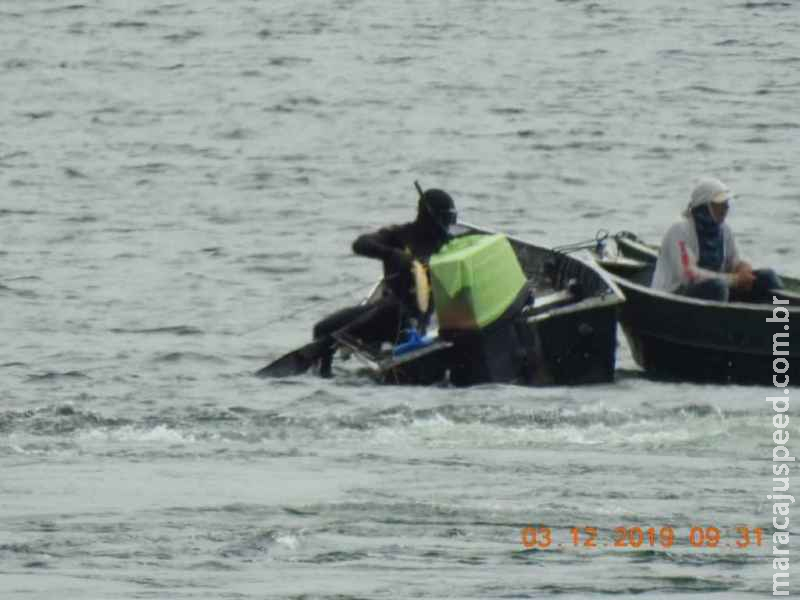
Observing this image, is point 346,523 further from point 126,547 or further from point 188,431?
point 188,431

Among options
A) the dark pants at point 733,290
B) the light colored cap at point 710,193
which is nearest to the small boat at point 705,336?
the dark pants at point 733,290

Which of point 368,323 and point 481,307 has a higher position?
point 481,307

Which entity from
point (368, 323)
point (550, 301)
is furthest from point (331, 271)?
point (368, 323)

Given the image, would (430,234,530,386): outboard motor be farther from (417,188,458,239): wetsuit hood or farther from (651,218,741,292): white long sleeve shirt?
(651,218,741,292): white long sleeve shirt

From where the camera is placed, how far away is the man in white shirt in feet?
68.5

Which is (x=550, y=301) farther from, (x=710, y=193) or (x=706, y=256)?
(x=710, y=193)

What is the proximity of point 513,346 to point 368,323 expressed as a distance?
117cm

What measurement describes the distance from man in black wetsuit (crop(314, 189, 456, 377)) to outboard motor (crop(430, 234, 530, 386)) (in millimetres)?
235

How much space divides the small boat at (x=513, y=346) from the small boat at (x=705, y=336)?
454mm

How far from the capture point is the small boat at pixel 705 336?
68.9 ft

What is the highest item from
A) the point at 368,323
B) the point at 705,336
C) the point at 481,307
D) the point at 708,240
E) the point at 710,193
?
the point at 710,193

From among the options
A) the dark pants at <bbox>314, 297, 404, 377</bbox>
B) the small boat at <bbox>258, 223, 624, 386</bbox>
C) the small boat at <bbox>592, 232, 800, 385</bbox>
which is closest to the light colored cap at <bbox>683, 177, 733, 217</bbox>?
the small boat at <bbox>592, 232, 800, 385</bbox>

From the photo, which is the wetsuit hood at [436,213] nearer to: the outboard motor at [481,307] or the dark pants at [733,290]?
the outboard motor at [481,307]

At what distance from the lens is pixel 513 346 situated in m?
21.1
